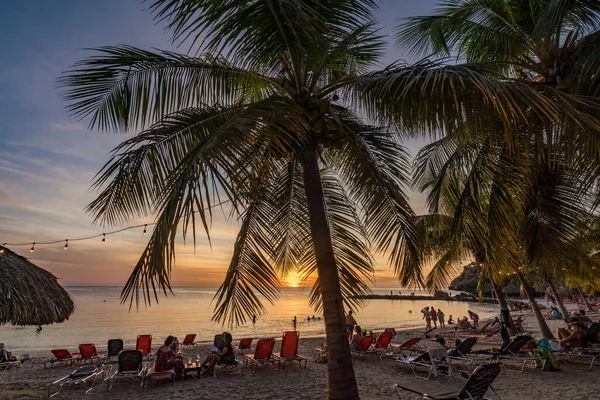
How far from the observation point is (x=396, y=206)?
511 cm

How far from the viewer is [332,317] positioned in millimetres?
4195

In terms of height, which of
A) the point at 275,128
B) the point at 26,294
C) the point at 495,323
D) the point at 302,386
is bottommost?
the point at 495,323

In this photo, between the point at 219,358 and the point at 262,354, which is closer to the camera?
the point at 219,358

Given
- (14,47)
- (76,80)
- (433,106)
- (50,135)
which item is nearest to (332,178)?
(433,106)

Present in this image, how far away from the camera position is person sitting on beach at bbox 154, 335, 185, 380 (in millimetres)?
8172

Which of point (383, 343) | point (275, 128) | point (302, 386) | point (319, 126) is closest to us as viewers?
point (275, 128)

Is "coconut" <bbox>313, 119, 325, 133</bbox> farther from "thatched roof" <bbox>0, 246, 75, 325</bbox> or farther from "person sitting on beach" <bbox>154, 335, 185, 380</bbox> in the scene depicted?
"thatched roof" <bbox>0, 246, 75, 325</bbox>

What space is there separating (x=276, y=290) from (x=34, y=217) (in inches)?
563

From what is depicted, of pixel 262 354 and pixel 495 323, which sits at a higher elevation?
pixel 262 354

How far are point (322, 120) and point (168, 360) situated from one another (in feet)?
23.2

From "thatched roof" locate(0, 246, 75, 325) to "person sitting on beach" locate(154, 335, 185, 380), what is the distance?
155 inches

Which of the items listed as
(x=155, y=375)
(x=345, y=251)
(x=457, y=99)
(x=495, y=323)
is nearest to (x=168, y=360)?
(x=155, y=375)

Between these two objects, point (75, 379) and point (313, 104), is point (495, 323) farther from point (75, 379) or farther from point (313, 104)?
point (313, 104)

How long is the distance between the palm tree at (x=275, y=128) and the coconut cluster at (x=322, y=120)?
0.01m
